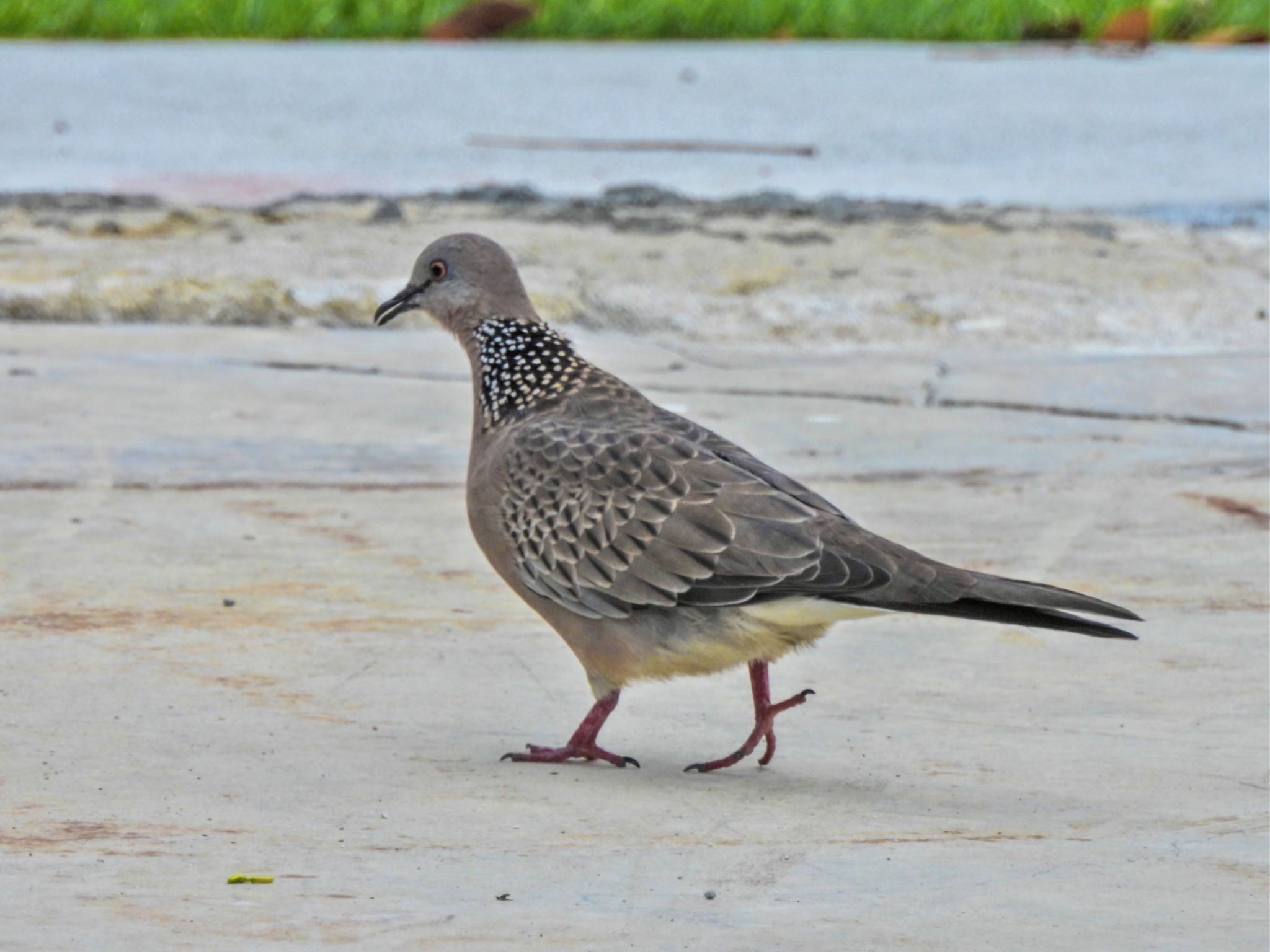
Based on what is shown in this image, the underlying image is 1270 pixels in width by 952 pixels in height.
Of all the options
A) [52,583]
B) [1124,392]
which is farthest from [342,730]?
[1124,392]

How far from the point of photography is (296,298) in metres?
8.30

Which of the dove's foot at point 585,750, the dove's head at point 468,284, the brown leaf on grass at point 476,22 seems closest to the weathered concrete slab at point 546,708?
the dove's foot at point 585,750

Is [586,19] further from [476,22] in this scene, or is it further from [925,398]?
[925,398]

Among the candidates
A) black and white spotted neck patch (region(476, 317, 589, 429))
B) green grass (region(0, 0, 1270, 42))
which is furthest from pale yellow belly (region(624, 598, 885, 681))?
green grass (region(0, 0, 1270, 42))

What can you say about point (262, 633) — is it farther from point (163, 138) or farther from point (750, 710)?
point (163, 138)

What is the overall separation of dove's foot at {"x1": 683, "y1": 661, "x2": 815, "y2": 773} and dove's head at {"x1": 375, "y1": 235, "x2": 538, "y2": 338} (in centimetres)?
111

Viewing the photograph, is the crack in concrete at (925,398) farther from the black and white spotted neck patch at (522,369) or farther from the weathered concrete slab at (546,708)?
the black and white spotted neck patch at (522,369)

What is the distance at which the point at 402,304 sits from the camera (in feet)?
16.9

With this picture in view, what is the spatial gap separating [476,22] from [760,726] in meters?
11.3

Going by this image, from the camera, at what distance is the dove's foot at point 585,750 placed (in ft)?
13.5

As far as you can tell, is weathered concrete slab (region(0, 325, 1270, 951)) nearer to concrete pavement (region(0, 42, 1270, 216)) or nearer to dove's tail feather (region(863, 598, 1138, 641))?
dove's tail feather (region(863, 598, 1138, 641))

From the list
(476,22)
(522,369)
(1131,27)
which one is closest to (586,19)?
(476,22)

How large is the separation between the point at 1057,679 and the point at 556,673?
106cm

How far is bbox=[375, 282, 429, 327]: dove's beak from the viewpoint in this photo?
510 centimetres
